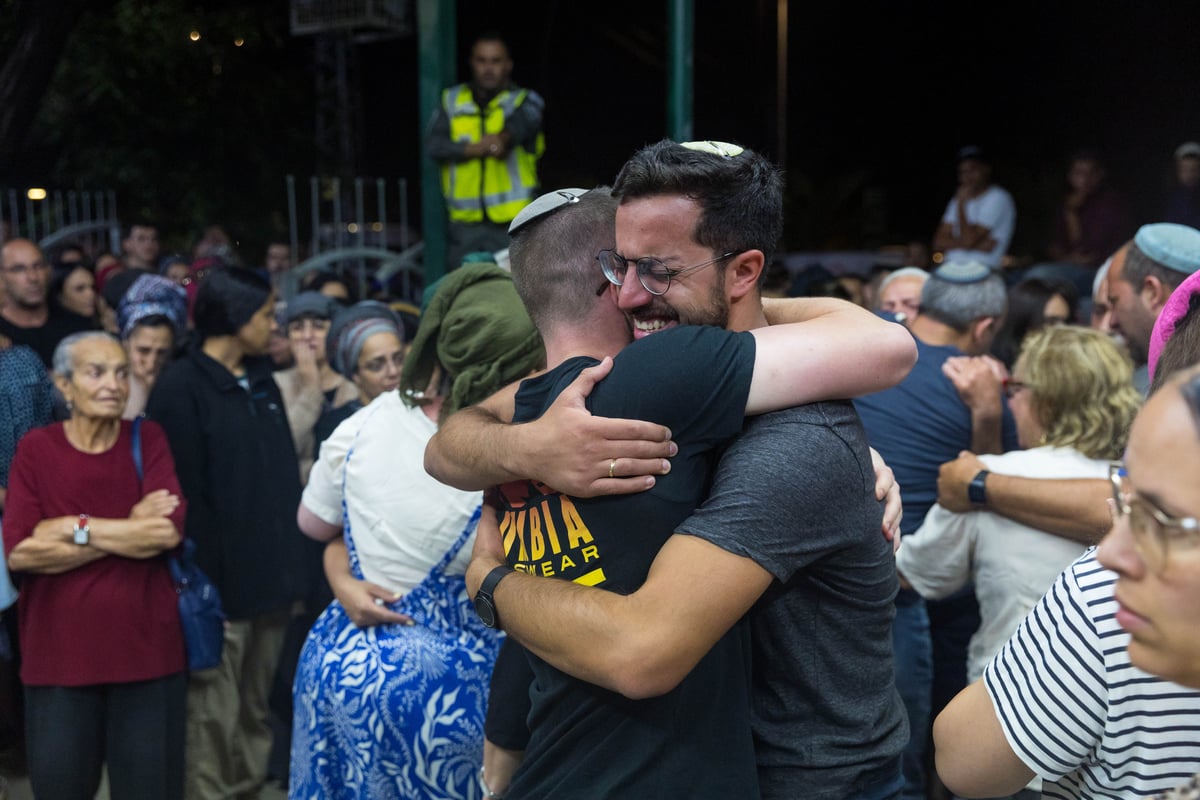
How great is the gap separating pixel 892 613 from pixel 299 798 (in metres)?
1.81

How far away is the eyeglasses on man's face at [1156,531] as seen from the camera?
1.16 meters

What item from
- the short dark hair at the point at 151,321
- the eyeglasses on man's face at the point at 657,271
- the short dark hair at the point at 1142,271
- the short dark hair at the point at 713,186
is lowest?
the short dark hair at the point at 151,321

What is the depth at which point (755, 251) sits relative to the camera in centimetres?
185

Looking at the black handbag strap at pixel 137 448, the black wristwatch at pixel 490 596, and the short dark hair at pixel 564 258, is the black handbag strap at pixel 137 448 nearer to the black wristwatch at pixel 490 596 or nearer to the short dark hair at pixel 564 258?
the short dark hair at pixel 564 258

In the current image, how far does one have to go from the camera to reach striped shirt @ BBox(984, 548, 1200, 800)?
1545 mm

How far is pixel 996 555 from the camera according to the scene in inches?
132

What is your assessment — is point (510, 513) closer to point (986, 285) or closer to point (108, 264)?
point (986, 285)

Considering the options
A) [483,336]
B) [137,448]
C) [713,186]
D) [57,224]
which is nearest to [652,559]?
[713,186]

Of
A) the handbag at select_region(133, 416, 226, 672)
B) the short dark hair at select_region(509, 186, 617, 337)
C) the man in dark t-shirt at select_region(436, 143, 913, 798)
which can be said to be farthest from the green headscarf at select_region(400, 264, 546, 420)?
the handbag at select_region(133, 416, 226, 672)

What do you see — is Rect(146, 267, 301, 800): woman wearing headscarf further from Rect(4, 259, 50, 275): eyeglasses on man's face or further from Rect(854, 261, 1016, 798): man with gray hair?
Rect(854, 261, 1016, 798): man with gray hair

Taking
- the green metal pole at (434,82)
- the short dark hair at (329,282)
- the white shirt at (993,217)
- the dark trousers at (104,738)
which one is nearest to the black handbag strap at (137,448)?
the dark trousers at (104,738)

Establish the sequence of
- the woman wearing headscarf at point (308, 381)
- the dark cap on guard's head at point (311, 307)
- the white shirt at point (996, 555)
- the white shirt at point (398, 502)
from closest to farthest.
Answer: the white shirt at point (398, 502), the white shirt at point (996, 555), the woman wearing headscarf at point (308, 381), the dark cap on guard's head at point (311, 307)

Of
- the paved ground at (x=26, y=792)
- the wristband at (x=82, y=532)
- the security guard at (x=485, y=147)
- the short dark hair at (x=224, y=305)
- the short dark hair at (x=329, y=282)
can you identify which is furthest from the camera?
the short dark hair at (x=329, y=282)

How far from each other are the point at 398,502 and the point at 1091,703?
1.84 metres
